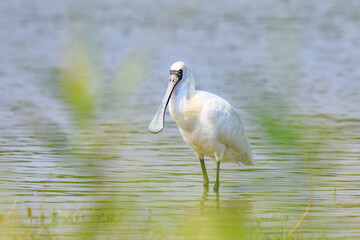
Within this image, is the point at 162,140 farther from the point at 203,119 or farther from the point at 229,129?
the point at 203,119

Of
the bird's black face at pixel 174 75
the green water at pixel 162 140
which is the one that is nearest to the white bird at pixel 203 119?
the bird's black face at pixel 174 75

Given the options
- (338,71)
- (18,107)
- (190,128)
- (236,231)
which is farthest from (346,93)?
(236,231)

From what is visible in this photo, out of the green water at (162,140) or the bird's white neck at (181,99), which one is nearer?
the green water at (162,140)

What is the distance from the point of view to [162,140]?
11.6 meters

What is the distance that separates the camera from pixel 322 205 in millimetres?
7461

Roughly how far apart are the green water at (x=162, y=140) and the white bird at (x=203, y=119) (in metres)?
0.38

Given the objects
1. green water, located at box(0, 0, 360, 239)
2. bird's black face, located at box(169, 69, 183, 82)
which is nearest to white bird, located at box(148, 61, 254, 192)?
bird's black face, located at box(169, 69, 183, 82)

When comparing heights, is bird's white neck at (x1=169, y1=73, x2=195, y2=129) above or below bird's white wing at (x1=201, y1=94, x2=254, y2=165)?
above

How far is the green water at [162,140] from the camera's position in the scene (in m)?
1.94

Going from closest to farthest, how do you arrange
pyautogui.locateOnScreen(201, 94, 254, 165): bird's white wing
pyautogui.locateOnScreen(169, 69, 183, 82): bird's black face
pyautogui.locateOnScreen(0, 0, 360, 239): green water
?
pyautogui.locateOnScreen(0, 0, 360, 239): green water, pyautogui.locateOnScreen(169, 69, 183, 82): bird's black face, pyautogui.locateOnScreen(201, 94, 254, 165): bird's white wing

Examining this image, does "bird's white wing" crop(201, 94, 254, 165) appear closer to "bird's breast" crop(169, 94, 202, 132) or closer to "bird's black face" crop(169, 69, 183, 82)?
"bird's breast" crop(169, 94, 202, 132)

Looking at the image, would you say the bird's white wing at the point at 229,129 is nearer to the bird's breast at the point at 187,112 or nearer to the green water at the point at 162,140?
the bird's breast at the point at 187,112

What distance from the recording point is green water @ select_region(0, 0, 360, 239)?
6.36 ft

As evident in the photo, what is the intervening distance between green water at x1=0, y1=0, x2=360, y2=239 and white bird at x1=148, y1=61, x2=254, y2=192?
382 mm
